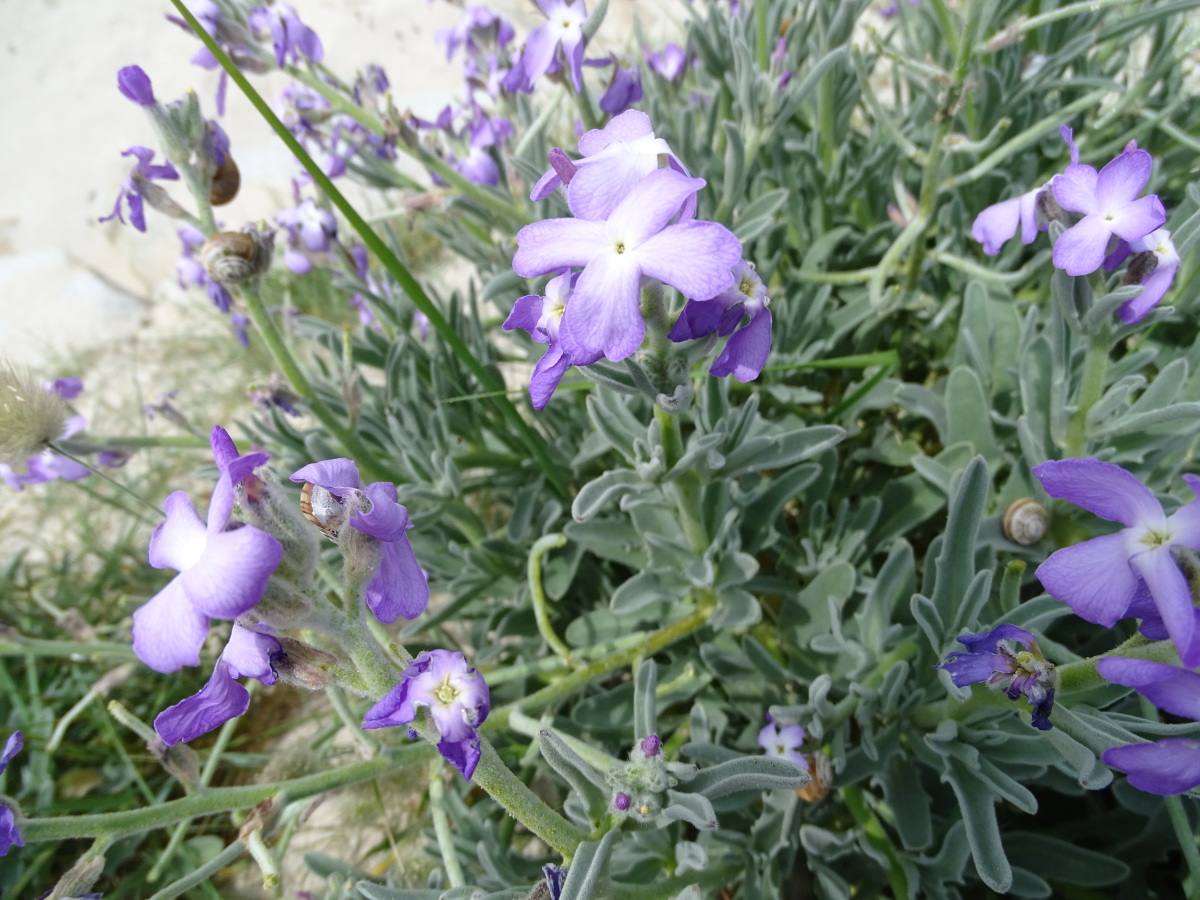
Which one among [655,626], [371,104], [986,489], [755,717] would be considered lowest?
[755,717]

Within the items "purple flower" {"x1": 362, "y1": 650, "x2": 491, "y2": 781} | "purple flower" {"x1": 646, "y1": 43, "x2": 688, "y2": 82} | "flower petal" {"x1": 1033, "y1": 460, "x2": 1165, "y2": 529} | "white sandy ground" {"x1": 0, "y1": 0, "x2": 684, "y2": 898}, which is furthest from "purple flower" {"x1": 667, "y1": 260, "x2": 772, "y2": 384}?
"white sandy ground" {"x1": 0, "y1": 0, "x2": 684, "y2": 898}

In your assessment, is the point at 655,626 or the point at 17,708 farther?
the point at 17,708

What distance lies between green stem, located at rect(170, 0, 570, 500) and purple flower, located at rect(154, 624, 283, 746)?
2.92 feet

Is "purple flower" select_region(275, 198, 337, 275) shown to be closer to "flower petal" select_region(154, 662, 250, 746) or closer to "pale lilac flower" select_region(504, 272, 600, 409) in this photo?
"pale lilac flower" select_region(504, 272, 600, 409)

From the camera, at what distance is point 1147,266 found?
1.40 metres

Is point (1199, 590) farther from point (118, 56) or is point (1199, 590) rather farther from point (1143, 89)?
point (118, 56)

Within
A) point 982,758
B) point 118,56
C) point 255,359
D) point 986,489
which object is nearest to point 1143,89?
point 986,489

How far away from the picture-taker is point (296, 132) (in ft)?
8.05

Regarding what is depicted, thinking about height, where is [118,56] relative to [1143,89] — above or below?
above

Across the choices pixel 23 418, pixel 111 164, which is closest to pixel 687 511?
pixel 23 418

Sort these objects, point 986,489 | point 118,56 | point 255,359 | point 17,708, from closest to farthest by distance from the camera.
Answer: point 986,489 → point 17,708 → point 255,359 → point 118,56

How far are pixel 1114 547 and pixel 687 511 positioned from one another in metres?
0.84

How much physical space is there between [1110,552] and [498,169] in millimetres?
2028

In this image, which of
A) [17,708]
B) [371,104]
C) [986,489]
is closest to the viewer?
[986,489]
